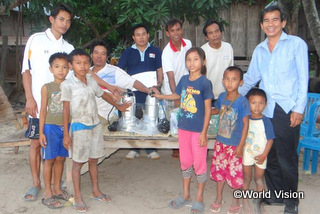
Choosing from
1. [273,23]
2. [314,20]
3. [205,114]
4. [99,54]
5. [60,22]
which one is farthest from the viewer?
[314,20]

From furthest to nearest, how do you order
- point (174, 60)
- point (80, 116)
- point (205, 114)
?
point (174, 60) → point (80, 116) → point (205, 114)

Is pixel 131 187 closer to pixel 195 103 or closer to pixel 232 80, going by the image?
pixel 195 103

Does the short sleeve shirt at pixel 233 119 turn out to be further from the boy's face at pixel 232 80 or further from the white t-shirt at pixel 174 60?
the white t-shirt at pixel 174 60

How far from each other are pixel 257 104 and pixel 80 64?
72.3 inches

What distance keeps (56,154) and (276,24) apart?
2.61m

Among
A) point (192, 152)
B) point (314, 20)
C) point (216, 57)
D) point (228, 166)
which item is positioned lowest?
point (228, 166)

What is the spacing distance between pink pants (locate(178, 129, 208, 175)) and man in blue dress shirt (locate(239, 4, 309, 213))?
0.75 meters

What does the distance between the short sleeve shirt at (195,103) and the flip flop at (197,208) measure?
800mm

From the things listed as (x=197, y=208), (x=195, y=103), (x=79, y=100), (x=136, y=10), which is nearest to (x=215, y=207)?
(x=197, y=208)

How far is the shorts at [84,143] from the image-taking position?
334cm

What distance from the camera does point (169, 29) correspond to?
4.46 m

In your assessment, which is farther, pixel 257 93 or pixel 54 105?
pixel 54 105

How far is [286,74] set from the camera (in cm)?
317

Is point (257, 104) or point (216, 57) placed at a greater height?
point (216, 57)
